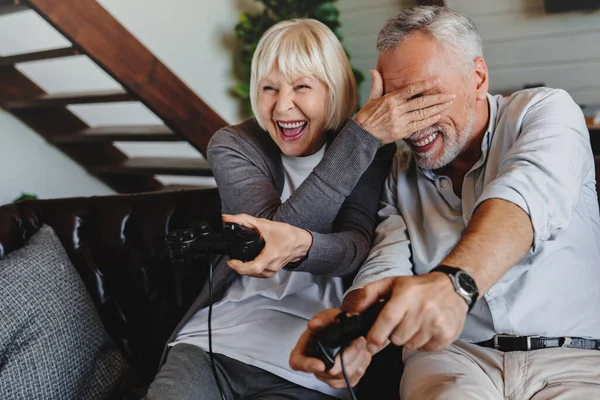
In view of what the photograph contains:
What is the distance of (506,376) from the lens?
118 cm

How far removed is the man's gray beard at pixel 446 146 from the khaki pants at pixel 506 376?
0.40 meters

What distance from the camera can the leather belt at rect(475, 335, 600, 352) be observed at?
3.93 ft

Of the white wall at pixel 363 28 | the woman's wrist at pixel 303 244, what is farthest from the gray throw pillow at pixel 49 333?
the white wall at pixel 363 28

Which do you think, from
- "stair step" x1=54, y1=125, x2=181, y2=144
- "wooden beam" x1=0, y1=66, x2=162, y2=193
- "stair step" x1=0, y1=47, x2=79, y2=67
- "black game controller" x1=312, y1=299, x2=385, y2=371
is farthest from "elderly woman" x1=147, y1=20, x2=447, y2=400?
"wooden beam" x1=0, y1=66, x2=162, y2=193

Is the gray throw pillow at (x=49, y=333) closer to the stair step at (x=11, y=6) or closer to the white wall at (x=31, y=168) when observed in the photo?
the stair step at (x=11, y=6)

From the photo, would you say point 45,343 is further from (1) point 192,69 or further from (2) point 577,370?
(1) point 192,69

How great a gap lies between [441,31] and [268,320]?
74 cm

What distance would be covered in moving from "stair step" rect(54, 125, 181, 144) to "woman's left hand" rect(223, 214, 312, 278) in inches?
58.9

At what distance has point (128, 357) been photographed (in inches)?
66.9

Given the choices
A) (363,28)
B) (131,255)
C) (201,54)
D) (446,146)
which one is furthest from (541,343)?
(363,28)

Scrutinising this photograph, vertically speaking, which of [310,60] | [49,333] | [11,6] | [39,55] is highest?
[11,6]

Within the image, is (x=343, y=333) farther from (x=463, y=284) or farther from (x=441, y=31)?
(x=441, y=31)

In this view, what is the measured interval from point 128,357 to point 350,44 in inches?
105

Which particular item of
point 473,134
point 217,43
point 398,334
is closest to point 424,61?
point 473,134
